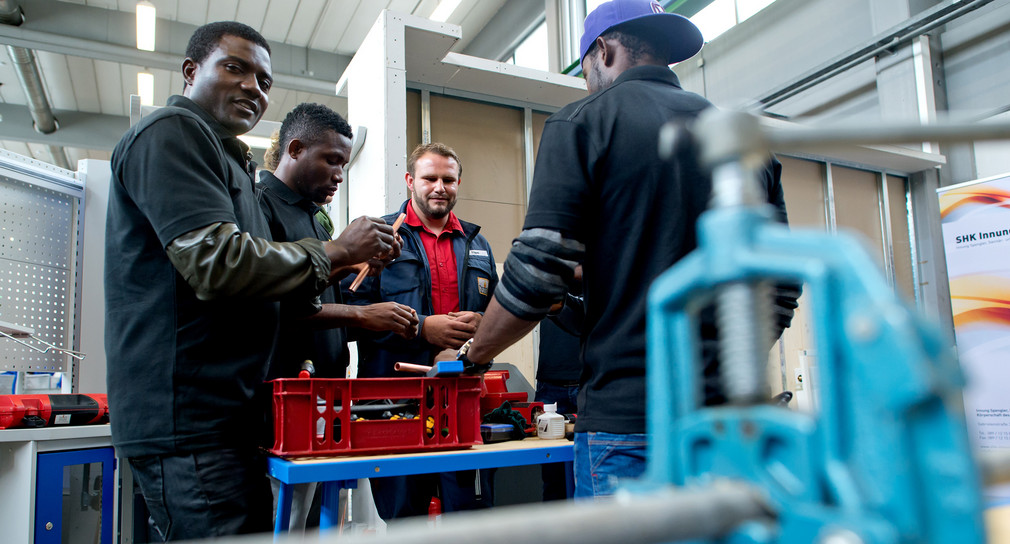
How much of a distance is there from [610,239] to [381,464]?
2.09 feet

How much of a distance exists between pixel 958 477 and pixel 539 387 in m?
2.24

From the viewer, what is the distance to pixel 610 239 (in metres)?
1.11

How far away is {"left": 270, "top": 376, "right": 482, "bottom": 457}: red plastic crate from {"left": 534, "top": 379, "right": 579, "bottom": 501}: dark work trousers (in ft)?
2.65

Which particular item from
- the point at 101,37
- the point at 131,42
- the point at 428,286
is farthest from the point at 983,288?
the point at 101,37

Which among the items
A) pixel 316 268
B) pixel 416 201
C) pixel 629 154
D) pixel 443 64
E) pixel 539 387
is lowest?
pixel 539 387

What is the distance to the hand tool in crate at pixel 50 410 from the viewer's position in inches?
69.4

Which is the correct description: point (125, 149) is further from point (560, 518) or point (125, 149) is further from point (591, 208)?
point (560, 518)

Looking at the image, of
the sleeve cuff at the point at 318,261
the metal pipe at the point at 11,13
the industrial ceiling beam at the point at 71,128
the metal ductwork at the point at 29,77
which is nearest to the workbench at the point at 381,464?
the sleeve cuff at the point at 318,261

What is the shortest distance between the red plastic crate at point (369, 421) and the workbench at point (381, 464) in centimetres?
2

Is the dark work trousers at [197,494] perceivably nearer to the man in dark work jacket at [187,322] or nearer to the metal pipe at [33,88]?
the man in dark work jacket at [187,322]

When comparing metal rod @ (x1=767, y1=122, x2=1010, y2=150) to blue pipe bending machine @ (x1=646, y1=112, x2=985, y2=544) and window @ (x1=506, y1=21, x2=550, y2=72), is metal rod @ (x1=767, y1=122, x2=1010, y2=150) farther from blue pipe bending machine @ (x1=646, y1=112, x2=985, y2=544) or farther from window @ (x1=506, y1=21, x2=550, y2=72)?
window @ (x1=506, y1=21, x2=550, y2=72)

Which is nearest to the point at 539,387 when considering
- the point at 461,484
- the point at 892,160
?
the point at 461,484

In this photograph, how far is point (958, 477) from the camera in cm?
27

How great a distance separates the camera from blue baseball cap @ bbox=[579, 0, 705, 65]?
1232 mm
